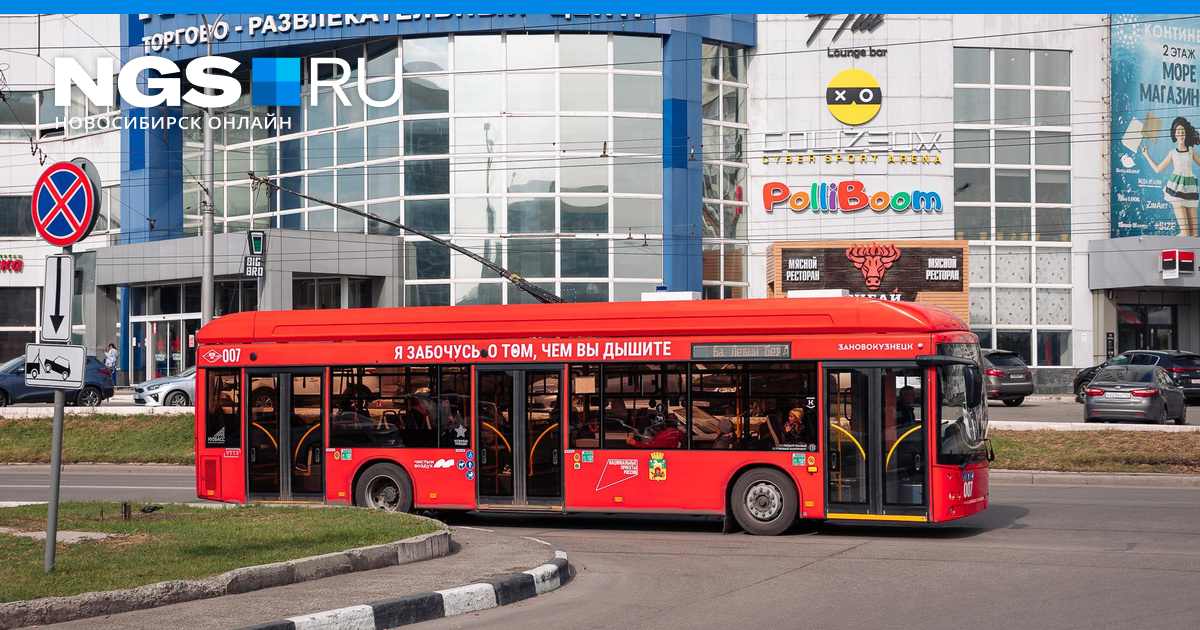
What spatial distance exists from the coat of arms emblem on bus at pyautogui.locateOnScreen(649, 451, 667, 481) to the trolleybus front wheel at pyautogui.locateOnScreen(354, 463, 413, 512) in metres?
3.23

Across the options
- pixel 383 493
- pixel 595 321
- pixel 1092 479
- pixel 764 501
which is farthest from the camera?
pixel 1092 479

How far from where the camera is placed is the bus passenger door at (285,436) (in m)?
15.9

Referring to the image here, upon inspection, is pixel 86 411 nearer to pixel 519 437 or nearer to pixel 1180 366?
pixel 519 437

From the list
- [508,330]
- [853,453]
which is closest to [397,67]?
[508,330]

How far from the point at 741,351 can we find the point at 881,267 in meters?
31.4

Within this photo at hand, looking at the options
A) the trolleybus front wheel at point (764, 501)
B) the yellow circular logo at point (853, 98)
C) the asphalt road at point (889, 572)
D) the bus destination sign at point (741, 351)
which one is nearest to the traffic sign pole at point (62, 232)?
the asphalt road at point (889, 572)

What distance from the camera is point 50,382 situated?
30.6ft

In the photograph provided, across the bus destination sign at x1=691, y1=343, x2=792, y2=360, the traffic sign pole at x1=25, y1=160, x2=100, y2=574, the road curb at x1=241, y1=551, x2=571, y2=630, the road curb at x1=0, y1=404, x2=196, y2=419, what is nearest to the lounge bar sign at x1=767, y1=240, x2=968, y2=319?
the road curb at x1=0, y1=404, x2=196, y2=419

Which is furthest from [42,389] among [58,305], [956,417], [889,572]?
[889,572]

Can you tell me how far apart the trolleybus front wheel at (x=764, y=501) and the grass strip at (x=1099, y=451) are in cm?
893

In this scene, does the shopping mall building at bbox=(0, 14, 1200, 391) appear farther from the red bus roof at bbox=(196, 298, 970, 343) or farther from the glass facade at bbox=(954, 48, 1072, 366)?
the red bus roof at bbox=(196, 298, 970, 343)

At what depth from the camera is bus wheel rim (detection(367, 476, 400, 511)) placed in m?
15.6

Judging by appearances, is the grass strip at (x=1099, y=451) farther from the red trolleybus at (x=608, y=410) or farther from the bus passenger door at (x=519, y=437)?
the bus passenger door at (x=519, y=437)

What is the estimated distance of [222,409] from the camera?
645 inches
